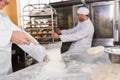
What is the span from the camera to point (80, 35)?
3.37 metres

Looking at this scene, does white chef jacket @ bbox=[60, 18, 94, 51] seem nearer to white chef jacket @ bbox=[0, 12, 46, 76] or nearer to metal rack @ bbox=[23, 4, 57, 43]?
metal rack @ bbox=[23, 4, 57, 43]

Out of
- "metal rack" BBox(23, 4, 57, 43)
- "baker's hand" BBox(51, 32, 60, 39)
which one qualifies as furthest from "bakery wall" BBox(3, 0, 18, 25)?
"baker's hand" BBox(51, 32, 60, 39)

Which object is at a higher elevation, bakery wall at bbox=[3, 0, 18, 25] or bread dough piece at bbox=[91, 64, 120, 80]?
bakery wall at bbox=[3, 0, 18, 25]

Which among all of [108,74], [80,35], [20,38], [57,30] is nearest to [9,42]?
[20,38]

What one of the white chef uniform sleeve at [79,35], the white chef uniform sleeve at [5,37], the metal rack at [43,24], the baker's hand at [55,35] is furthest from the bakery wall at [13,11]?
the white chef uniform sleeve at [5,37]

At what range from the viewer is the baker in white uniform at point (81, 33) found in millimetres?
3256

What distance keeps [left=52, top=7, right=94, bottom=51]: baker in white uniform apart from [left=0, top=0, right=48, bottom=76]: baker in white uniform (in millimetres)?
1690

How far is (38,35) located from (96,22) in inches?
38.5

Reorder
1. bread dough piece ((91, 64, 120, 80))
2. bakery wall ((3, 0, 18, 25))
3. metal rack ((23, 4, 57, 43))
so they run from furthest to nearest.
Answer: bakery wall ((3, 0, 18, 25)) → metal rack ((23, 4, 57, 43)) → bread dough piece ((91, 64, 120, 80))

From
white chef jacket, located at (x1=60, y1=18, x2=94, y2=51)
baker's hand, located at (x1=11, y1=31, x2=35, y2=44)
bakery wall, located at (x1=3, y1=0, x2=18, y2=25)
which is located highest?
bakery wall, located at (x1=3, y1=0, x2=18, y2=25)

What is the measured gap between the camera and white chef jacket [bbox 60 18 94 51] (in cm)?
327

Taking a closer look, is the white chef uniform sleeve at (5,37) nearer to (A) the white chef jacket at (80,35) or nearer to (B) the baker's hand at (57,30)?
(A) the white chef jacket at (80,35)

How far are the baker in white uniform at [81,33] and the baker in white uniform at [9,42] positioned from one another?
169 centimetres

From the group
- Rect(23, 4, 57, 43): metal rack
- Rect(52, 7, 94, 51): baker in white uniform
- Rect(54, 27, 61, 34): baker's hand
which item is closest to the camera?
Rect(52, 7, 94, 51): baker in white uniform
